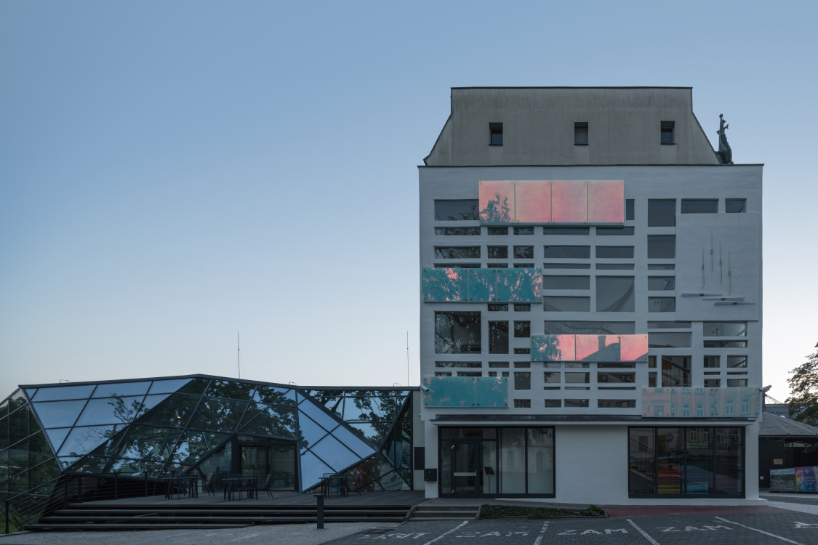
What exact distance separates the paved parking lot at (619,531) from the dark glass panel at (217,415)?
8.99 m

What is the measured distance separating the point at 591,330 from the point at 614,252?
8.55 feet

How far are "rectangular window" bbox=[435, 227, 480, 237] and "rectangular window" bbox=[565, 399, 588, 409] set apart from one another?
19.8 feet

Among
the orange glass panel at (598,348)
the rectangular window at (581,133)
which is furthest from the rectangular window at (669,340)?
the rectangular window at (581,133)

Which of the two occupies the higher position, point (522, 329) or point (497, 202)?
point (497, 202)

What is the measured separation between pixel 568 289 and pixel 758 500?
28.2 ft

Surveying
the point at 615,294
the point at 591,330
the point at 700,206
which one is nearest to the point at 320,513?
the point at 591,330

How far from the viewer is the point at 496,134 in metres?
24.0

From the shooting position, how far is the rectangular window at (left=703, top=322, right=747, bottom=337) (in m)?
21.6

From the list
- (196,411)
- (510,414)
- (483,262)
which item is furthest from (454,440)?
(196,411)

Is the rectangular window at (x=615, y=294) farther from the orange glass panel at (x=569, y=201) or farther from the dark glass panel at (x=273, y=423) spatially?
the dark glass panel at (x=273, y=423)

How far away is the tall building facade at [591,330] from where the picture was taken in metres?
21.4

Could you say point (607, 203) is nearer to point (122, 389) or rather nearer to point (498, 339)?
point (498, 339)

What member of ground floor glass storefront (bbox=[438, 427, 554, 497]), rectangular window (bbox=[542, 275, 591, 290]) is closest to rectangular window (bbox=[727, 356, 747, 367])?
rectangular window (bbox=[542, 275, 591, 290])

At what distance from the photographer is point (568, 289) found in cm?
2200
